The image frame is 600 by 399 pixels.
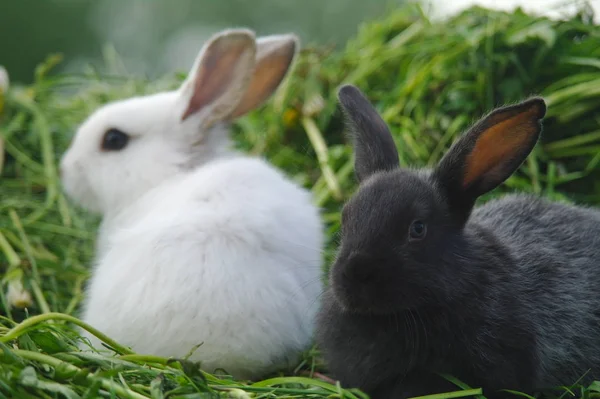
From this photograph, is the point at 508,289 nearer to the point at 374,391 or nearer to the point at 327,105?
the point at 374,391

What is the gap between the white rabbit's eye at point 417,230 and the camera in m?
1.91

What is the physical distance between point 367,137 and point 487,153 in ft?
1.21

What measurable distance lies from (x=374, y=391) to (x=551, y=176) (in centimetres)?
132

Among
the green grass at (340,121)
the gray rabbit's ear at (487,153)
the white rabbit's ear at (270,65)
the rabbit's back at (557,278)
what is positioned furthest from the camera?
the white rabbit's ear at (270,65)

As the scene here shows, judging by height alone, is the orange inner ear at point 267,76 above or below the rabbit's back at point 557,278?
above

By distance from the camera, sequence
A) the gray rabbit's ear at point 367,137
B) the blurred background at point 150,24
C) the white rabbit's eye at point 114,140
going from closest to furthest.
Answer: the gray rabbit's ear at point 367,137
the white rabbit's eye at point 114,140
the blurred background at point 150,24

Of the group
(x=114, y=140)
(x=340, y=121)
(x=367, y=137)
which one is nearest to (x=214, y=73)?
(x=114, y=140)

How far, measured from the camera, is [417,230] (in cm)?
192

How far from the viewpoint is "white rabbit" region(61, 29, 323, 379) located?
2.22m

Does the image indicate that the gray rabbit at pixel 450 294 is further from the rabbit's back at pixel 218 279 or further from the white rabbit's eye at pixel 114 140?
the white rabbit's eye at pixel 114 140

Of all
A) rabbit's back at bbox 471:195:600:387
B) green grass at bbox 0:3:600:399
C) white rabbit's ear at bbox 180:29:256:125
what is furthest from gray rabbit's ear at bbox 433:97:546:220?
white rabbit's ear at bbox 180:29:256:125

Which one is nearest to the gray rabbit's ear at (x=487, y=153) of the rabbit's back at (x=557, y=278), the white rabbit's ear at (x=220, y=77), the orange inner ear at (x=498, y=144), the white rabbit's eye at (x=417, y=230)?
the orange inner ear at (x=498, y=144)

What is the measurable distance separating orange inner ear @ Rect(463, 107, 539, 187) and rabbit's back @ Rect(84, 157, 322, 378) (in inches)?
27.3

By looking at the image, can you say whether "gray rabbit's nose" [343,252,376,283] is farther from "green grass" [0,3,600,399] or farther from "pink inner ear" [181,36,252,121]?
"pink inner ear" [181,36,252,121]
